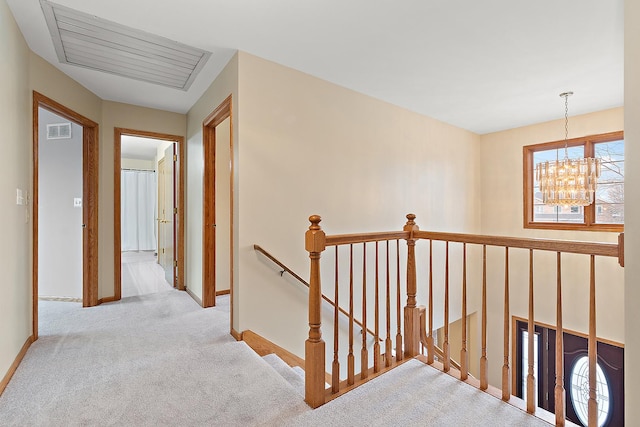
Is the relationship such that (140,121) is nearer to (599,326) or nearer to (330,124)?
(330,124)

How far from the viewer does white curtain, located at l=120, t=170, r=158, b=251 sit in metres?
7.64

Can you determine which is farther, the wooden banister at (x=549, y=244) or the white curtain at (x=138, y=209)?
the white curtain at (x=138, y=209)

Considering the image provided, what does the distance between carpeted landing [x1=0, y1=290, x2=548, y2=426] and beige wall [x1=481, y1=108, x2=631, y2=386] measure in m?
3.52

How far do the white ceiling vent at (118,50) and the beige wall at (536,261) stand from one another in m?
4.63

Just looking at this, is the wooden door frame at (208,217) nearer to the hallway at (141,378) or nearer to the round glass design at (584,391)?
the hallway at (141,378)

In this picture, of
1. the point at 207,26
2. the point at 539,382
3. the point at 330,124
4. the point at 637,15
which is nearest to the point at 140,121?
the point at 207,26

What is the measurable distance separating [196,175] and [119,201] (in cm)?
94

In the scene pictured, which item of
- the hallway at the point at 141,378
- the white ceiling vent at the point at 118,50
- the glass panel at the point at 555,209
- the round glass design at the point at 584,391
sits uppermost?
the white ceiling vent at the point at 118,50

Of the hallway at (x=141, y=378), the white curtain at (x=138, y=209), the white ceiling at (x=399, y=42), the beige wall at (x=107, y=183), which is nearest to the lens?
the hallway at (x=141, y=378)

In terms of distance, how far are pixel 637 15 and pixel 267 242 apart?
7.86 ft

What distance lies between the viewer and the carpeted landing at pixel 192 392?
61.7 inches

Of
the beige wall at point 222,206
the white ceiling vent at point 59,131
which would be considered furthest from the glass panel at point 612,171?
the white ceiling vent at point 59,131

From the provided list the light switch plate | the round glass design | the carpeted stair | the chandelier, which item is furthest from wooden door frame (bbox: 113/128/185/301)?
the round glass design

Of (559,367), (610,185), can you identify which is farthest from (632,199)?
(610,185)
